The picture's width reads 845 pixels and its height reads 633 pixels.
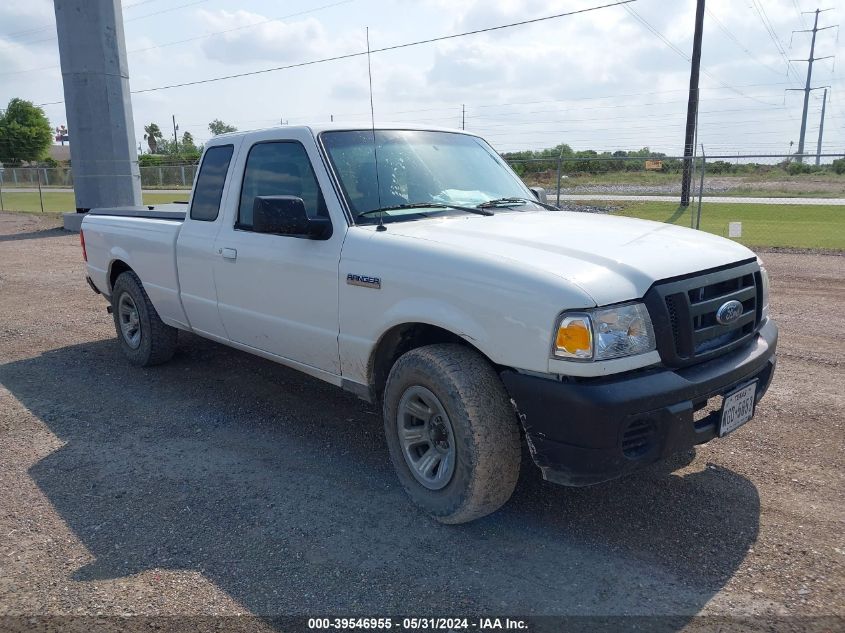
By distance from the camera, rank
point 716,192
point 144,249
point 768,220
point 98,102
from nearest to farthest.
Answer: point 144,249, point 768,220, point 98,102, point 716,192

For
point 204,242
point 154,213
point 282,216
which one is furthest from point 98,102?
point 282,216

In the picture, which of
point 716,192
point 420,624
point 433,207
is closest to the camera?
point 420,624

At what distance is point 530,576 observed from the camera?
10.2 feet

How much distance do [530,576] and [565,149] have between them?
34.4m

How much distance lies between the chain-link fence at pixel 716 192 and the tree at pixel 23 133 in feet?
250

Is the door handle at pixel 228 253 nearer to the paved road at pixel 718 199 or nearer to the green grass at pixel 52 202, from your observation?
the paved road at pixel 718 199

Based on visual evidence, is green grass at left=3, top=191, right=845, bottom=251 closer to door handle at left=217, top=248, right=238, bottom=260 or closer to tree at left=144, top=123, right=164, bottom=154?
door handle at left=217, top=248, right=238, bottom=260

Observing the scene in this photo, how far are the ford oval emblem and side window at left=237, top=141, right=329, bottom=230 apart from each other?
2.20 metres

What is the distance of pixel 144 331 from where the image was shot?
6.14 meters

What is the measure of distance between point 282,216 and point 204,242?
1.49 metres

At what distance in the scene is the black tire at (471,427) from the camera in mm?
3225

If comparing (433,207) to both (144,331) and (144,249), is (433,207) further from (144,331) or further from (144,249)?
(144,331)

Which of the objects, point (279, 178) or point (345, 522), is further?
point (279, 178)

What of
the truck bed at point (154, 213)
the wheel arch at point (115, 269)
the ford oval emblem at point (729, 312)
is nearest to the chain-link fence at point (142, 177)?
the truck bed at point (154, 213)
